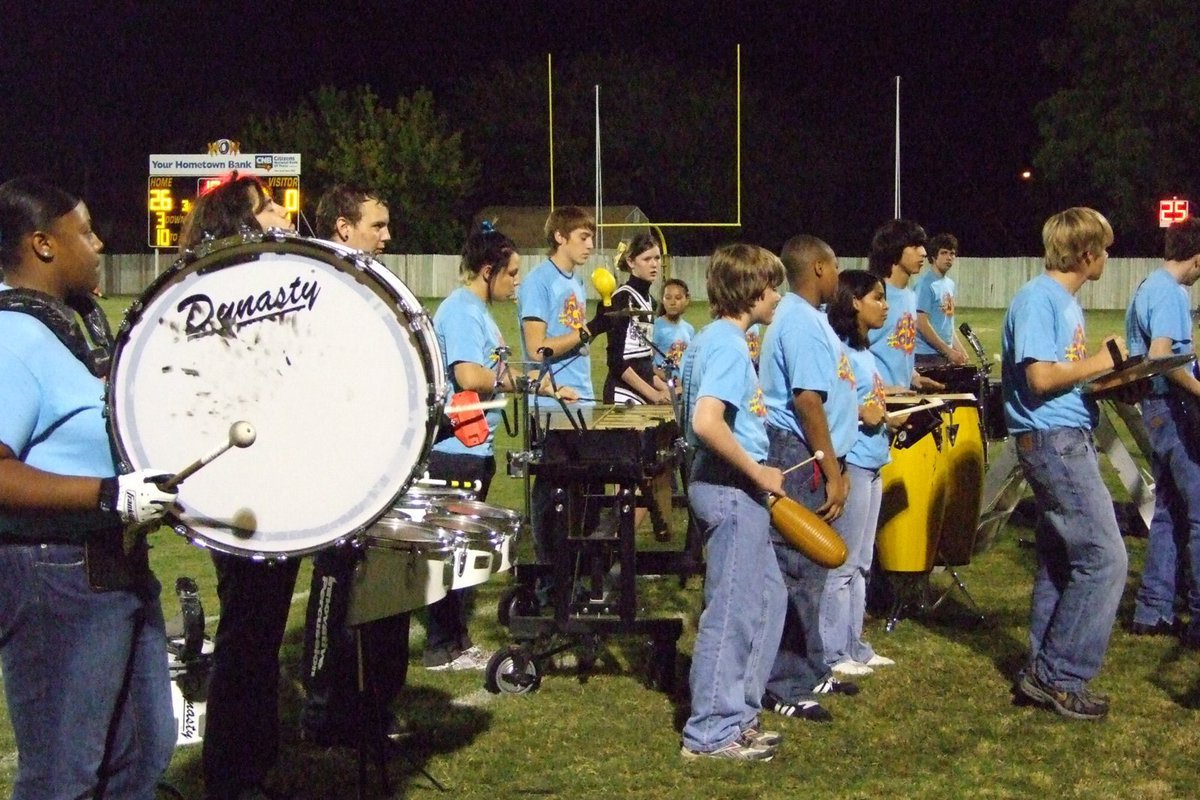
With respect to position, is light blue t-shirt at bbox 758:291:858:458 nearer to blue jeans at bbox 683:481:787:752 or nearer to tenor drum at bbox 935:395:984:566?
blue jeans at bbox 683:481:787:752

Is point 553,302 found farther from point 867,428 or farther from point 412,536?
point 412,536

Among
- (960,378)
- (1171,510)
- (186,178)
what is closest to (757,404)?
(1171,510)

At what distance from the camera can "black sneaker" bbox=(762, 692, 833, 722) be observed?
6055 mm

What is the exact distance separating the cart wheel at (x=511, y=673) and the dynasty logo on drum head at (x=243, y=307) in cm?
306

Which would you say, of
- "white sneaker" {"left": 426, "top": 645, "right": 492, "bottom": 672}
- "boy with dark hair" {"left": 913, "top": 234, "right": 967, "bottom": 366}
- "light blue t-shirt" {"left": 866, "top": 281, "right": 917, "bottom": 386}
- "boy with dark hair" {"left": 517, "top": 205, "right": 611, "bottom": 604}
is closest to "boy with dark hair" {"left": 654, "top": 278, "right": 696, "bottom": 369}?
"light blue t-shirt" {"left": 866, "top": 281, "right": 917, "bottom": 386}

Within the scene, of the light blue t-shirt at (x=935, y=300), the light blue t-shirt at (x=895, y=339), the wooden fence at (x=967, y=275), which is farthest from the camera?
the wooden fence at (x=967, y=275)

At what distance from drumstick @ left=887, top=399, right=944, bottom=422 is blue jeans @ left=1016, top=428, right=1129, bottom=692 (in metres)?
0.75

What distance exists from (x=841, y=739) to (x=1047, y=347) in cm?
163

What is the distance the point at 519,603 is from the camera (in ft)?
23.7

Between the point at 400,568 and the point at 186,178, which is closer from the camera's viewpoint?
the point at 400,568

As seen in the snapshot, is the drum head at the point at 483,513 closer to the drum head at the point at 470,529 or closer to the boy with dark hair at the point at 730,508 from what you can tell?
the drum head at the point at 470,529

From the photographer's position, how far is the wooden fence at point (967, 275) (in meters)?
43.5

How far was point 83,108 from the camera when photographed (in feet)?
207

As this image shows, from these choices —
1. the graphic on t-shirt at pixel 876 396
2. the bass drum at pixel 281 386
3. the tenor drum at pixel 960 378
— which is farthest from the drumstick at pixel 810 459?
the tenor drum at pixel 960 378
